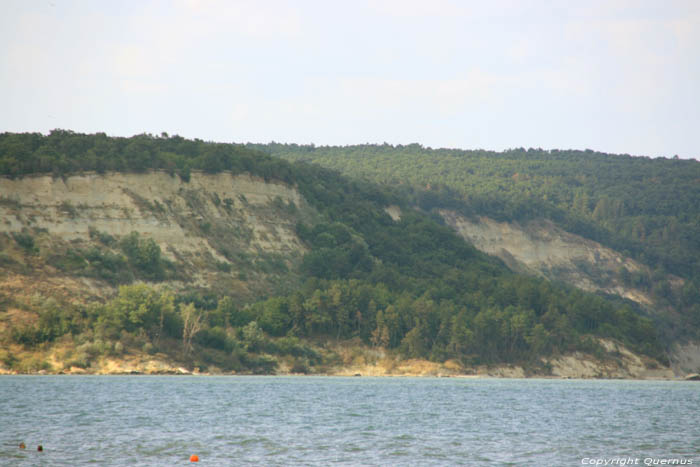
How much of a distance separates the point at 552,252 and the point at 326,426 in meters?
132

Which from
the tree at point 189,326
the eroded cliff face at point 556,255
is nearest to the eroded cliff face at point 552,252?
the eroded cliff face at point 556,255

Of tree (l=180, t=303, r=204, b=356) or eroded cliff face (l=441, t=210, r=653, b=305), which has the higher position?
eroded cliff face (l=441, t=210, r=653, b=305)

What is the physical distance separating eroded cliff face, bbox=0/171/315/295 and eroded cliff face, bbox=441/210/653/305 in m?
51.4

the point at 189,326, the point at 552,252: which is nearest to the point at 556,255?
the point at 552,252

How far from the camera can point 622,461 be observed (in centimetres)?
3644

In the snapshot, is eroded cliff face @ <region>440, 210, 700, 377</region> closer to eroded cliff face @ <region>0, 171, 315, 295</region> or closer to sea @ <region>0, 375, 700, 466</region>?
eroded cliff face @ <region>0, 171, 315, 295</region>

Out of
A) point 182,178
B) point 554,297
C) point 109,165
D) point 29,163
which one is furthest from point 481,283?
point 29,163

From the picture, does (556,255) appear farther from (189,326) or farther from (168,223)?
(189,326)

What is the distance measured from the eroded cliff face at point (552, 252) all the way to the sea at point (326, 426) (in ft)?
298

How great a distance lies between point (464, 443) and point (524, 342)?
79.0m

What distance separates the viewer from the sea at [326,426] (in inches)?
1446

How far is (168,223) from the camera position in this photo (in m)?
111

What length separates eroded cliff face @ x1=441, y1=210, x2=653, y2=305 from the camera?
16962 centimetres

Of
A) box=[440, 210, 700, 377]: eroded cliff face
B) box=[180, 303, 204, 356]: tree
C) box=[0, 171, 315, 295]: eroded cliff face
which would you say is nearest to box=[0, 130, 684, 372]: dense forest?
box=[180, 303, 204, 356]: tree
